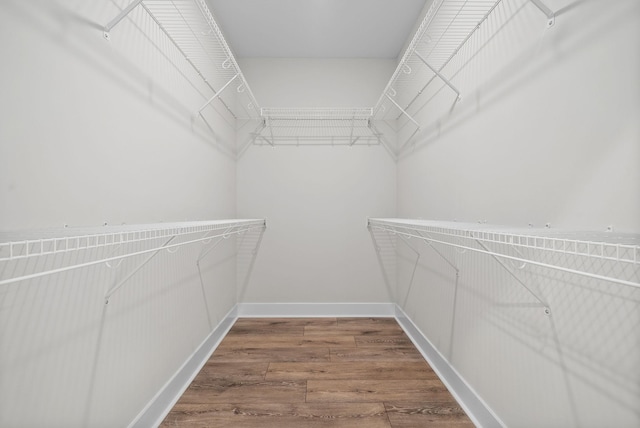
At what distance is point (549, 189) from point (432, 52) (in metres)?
1.28

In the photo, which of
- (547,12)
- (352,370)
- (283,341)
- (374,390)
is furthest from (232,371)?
(547,12)

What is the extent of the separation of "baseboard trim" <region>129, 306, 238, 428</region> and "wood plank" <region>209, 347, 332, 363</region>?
3.4 inches

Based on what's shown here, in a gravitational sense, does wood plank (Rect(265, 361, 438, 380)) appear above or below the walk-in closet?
below

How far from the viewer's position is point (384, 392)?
60.6 inches

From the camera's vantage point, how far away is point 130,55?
3.76 ft

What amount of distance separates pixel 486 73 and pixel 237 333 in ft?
7.47

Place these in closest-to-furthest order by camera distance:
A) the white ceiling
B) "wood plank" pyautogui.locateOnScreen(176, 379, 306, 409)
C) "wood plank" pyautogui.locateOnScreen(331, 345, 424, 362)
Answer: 1. "wood plank" pyautogui.locateOnScreen(176, 379, 306, 409)
2. "wood plank" pyautogui.locateOnScreen(331, 345, 424, 362)
3. the white ceiling

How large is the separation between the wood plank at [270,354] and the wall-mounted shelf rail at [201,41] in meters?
1.53

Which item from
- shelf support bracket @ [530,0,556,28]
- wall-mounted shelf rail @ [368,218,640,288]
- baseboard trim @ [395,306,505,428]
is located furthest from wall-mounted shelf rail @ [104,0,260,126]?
baseboard trim @ [395,306,505,428]

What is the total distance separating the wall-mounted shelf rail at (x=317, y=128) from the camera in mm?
2656

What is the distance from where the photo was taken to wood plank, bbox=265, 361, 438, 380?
1681 millimetres

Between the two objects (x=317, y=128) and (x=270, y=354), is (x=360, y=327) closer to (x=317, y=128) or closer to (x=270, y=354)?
(x=270, y=354)

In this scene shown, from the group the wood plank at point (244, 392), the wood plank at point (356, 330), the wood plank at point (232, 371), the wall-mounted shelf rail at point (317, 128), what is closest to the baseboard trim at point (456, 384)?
the wood plank at point (356, 330)

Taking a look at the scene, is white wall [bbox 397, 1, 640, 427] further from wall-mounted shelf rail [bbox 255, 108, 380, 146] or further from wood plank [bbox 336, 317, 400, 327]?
wall-mounted shelf rail [bbox 255, 108, 380, 146]
